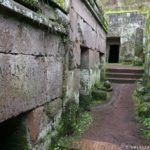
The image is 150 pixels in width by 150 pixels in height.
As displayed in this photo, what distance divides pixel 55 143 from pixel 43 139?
49 cm

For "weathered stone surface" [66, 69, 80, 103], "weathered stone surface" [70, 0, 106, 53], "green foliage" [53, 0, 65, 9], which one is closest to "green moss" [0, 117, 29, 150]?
"weathered stone surface" [66, 69, 80, 103]

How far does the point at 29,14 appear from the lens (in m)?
2.94

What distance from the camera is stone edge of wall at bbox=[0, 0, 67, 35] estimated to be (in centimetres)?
246

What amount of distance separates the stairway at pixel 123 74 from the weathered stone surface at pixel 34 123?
322 inches

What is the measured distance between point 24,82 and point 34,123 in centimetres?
62

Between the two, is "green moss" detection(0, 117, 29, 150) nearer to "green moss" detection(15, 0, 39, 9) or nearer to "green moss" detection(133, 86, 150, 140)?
"green moss" detection(15, 0, 39, 9)

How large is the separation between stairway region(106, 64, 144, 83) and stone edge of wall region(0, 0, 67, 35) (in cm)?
778

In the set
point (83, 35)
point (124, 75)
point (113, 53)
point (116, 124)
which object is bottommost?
point (116, 124)

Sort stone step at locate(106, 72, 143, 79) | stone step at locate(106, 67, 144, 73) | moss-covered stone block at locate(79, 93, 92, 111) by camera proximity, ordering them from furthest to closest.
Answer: stone step at locate(106, 67, 144, 73) → stone step at locate(106, 72, 143, 79) → moss-covered stone block at locate(79, 93, 92, 111)

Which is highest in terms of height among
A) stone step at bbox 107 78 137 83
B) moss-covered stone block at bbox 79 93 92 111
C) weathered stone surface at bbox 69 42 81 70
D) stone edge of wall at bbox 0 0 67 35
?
stone edge of wall at bbox 0 0 67 35

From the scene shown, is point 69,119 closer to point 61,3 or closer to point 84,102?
point 61,3

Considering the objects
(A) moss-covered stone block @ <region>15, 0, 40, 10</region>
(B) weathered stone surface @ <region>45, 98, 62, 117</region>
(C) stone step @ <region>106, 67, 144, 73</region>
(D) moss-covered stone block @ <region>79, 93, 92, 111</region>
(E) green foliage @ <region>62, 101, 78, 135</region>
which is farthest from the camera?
(C) stone step @ <region>106, 67, 144, 73</region>

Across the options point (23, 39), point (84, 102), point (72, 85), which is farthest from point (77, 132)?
point (23, 39)

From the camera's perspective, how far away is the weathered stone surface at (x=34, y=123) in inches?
132
